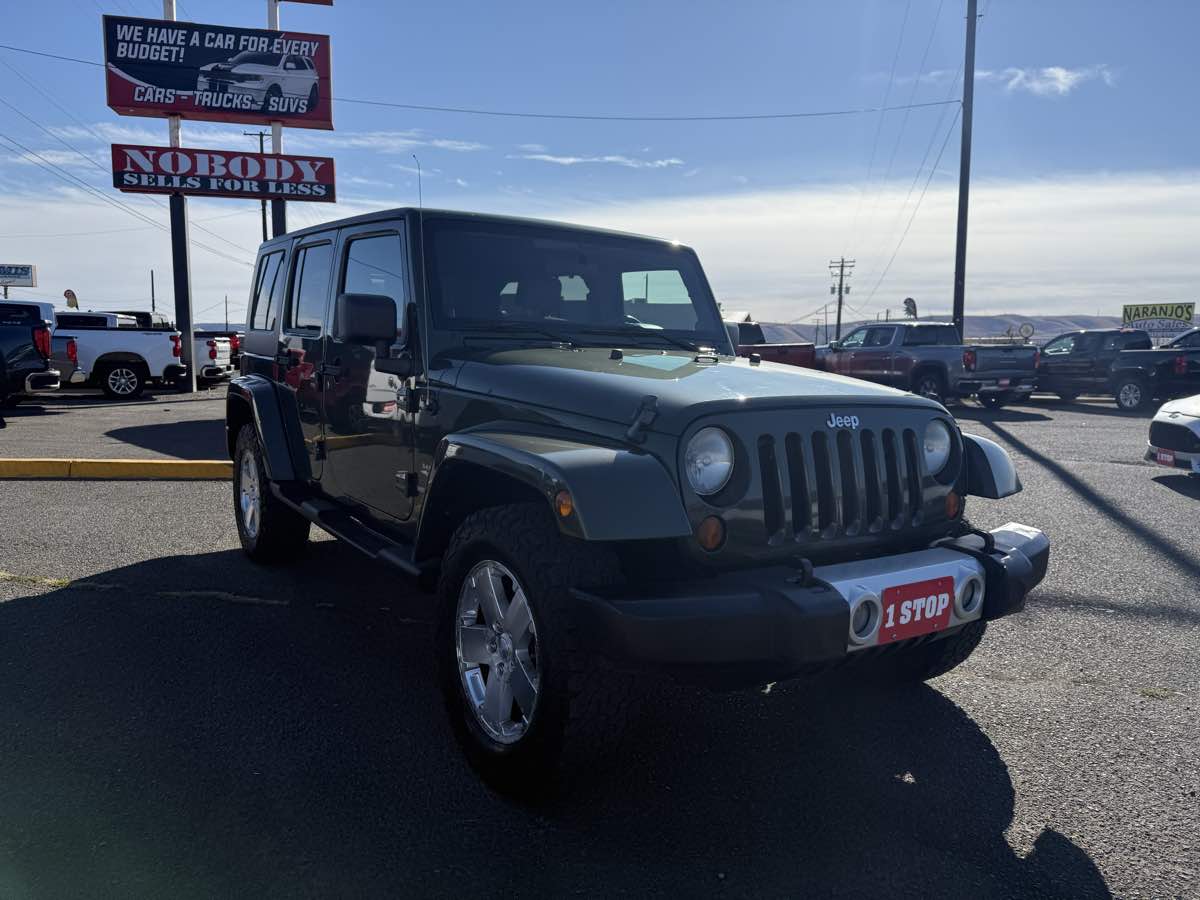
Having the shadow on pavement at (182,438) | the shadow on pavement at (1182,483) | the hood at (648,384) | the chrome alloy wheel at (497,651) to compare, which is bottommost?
the shadow on pavement at (1182,483)

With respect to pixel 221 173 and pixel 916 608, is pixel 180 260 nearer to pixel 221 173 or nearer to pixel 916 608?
pixel 221 173

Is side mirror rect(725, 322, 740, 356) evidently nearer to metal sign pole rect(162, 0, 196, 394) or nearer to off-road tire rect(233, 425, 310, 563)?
off-road tire rect(233, 425, 310, 563)

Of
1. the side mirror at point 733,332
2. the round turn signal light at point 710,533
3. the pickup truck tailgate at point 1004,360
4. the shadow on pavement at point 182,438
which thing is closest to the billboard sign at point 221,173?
the shadow on pavement at point 182,438

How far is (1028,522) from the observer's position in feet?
22.6

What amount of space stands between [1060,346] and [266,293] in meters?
18.1

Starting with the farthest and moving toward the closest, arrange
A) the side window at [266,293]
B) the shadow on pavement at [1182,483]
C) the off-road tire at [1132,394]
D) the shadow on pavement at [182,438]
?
the off-road tire at [1132,394] < the shadow on pavement at [182,438] < the shadow on pavement at [1182,483] < the side window at [266,293]

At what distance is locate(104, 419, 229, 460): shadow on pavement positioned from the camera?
10.1 m

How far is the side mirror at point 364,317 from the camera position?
3.37 meters

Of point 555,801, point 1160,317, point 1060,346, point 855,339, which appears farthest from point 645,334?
point 1160,317

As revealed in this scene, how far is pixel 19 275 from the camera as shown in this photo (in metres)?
73.9

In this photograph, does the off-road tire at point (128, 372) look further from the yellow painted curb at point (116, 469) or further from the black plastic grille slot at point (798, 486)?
the black plastic grille slot at point (798, 486)

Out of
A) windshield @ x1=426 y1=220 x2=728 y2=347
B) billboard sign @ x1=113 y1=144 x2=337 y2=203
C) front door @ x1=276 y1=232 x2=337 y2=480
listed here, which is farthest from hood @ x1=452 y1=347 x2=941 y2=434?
billboard sign @ x1=113 y1=144 x2=337 y2=203

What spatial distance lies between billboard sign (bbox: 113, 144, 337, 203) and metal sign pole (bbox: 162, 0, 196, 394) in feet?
1.44

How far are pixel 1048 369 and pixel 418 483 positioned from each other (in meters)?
18.3
